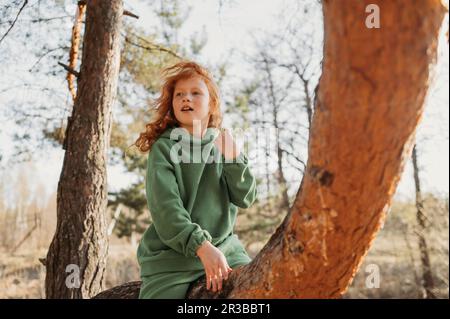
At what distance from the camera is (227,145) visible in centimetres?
190

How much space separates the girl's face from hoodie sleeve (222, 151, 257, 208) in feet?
0.82

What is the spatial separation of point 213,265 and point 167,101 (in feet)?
2.77

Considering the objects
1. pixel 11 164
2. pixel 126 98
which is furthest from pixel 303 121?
pixel 11 164

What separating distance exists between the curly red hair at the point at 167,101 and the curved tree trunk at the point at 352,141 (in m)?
0.84

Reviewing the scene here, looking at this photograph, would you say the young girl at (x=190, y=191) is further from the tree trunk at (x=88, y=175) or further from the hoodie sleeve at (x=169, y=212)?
the tree trunk at (x=88, y=175)

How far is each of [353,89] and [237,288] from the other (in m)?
0.78

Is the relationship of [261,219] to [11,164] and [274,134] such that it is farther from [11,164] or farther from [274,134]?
[11,164]

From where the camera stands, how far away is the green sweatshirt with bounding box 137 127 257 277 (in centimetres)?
166

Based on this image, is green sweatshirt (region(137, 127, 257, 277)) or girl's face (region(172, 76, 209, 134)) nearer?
green sweatshirt (region(137, 127, 257, 277))

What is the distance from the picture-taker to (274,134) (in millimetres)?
8922

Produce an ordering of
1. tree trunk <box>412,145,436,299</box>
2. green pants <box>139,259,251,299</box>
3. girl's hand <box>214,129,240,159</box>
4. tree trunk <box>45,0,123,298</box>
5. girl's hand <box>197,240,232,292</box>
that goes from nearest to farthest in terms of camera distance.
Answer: girl's hand <box>197,240,232,292</box>, green pants <box>139,259,251,299</box>, girl's hand <box>214,129,240,159</box>, tree trunk <box>45,0,123,298</box>, tree trunk <box>412,145,436,299</box>

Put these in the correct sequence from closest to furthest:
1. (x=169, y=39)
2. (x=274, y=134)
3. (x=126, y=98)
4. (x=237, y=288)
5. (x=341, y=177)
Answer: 1. (x=341, y=177)
2. (x=237, y=288)
3. (x=126, y=98)
4. (x=169, y=39)
5. (x=274, y=134)

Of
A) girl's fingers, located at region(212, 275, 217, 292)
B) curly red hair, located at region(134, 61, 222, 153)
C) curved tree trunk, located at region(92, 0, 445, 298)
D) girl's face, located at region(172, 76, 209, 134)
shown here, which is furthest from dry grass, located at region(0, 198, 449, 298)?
curved tree trunk, located at region(92, 0, 445, 298)

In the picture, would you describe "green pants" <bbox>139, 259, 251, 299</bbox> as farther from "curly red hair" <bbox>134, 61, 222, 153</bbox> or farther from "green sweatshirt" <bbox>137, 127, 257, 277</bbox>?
"curly red hair" <bbox>134, 61, 222, 153</bbox>
